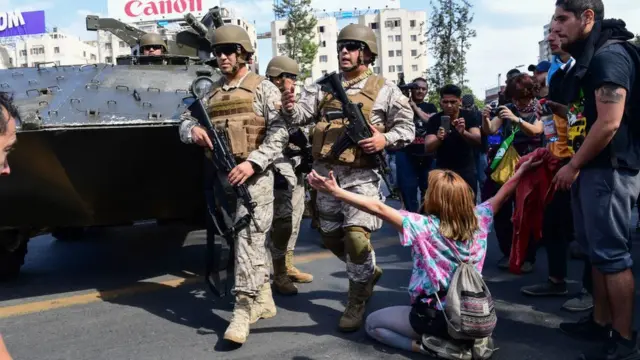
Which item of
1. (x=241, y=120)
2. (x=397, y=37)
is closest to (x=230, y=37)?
(x=241, y=120)

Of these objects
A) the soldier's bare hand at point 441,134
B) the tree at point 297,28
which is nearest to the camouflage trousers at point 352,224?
the soldier's bare hand at point 441,134

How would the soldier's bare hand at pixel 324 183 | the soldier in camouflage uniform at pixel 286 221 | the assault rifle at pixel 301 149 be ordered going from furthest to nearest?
the assault rifle at pixel 301 149 < the soldier in camouflage uniform at pixel 286 221 < the soldier's bare hand at pixel 324 183

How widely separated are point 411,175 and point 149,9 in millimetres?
22778

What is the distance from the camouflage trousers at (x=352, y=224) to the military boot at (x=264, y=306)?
512mm

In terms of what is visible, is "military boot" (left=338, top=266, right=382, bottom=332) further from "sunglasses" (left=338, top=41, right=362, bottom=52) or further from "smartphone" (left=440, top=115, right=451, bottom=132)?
"smartphone" (left=440, top=115, right=451, bottom=132)

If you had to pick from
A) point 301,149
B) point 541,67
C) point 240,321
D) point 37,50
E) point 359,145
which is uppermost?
point 37,50

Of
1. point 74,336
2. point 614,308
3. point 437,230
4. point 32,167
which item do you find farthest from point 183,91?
point 614,308

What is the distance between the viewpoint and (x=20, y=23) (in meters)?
51.6

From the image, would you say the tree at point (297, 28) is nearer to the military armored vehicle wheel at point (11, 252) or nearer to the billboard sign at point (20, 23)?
the military armored vehicle wheel at point (11, 252)

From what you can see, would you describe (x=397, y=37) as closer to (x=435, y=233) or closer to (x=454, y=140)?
(x=454, y=140)

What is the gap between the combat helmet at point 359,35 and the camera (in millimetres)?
3607

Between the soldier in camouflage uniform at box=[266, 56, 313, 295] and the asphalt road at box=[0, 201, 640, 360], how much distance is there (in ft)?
0.48

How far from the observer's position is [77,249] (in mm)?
6387

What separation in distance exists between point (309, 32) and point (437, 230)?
27.7 m
